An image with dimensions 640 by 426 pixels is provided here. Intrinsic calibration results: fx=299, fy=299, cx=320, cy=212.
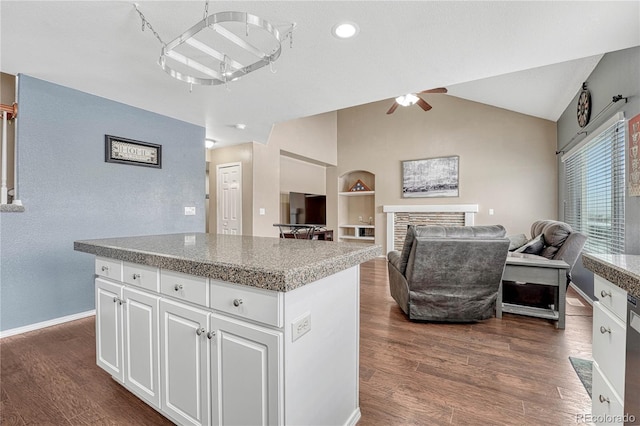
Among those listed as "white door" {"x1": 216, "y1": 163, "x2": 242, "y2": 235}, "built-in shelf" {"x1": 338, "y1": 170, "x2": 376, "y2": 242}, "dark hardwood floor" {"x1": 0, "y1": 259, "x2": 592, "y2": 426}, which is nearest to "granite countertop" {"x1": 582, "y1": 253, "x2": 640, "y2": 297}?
"dark hardwood floor" {"x1": 0, "y1": 259, "x2": 592, "y2": 426}

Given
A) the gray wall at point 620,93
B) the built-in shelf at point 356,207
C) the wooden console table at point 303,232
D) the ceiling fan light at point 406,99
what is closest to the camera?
the gray wall at point 620,93

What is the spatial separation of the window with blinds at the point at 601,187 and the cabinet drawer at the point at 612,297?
209 cm

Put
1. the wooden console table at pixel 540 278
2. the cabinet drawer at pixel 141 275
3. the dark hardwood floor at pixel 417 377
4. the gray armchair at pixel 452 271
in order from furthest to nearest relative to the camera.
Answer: the wooden console table at pixel 540 278 < the gray armchair at pixel 452 271 < the dark hardwood floor at pixel 417 377 < the cabinet drawer at pixel 141 275

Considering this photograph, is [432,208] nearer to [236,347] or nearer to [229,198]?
[229,198]

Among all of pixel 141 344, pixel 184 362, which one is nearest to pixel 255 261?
pixel 184 362

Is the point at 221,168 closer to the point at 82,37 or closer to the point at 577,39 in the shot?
the point at 82,37

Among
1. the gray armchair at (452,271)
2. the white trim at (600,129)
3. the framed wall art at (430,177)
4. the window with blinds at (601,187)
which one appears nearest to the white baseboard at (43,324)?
the gray armchair at (452,271)

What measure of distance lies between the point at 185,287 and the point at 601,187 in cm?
429

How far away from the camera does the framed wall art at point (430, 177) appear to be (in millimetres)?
6461

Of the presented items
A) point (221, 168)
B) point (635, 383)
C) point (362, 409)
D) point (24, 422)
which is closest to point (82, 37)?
point (24, 422)

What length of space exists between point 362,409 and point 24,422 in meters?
1.79

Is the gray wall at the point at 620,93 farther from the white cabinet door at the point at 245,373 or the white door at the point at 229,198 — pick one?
the white door at the point at 229,198

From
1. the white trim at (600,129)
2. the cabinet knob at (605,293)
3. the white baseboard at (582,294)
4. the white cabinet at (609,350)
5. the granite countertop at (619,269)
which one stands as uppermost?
the white trim at (600,129)

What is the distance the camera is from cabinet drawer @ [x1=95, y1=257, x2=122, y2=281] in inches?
67.3
